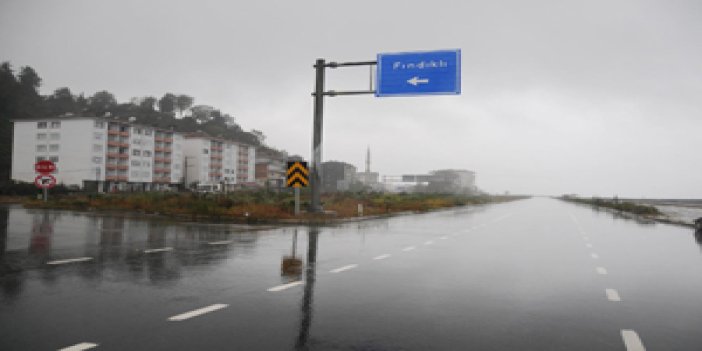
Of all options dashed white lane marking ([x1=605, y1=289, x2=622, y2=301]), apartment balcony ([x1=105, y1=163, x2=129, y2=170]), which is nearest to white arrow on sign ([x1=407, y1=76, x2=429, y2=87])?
dashed white lane marking ([x1=605, y1=289, x2=622, y2=301])

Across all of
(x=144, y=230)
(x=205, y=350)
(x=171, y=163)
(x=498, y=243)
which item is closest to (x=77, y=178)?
(x=171, y=163)

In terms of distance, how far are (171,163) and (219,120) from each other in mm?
62068

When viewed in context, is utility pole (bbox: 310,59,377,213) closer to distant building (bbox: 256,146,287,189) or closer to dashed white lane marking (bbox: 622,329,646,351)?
dashed white lane marking (bbox: 622,329,646,351)

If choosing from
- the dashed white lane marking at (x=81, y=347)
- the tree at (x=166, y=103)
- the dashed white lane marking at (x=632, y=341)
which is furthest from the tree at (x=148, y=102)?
the dashed white lane marking at (x=632, y=341)

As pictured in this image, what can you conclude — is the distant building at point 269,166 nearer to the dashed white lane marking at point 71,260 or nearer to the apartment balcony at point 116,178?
the apartment balcony at point 116,178

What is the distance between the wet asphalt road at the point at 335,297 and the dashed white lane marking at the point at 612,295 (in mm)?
36

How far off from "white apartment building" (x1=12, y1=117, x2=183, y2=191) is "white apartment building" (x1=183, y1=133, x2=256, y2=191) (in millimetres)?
16455

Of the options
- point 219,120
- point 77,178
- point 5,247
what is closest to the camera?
point 5,247

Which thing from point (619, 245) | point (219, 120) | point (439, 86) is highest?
point (219, 120)

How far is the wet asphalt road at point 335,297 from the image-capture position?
5184 mm

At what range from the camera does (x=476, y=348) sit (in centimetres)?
496

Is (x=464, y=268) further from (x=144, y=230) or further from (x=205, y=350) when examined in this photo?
(x=144, y=230)

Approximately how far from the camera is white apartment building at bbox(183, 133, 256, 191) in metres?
120

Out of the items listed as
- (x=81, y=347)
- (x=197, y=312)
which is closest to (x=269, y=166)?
(x=197, y=312)
